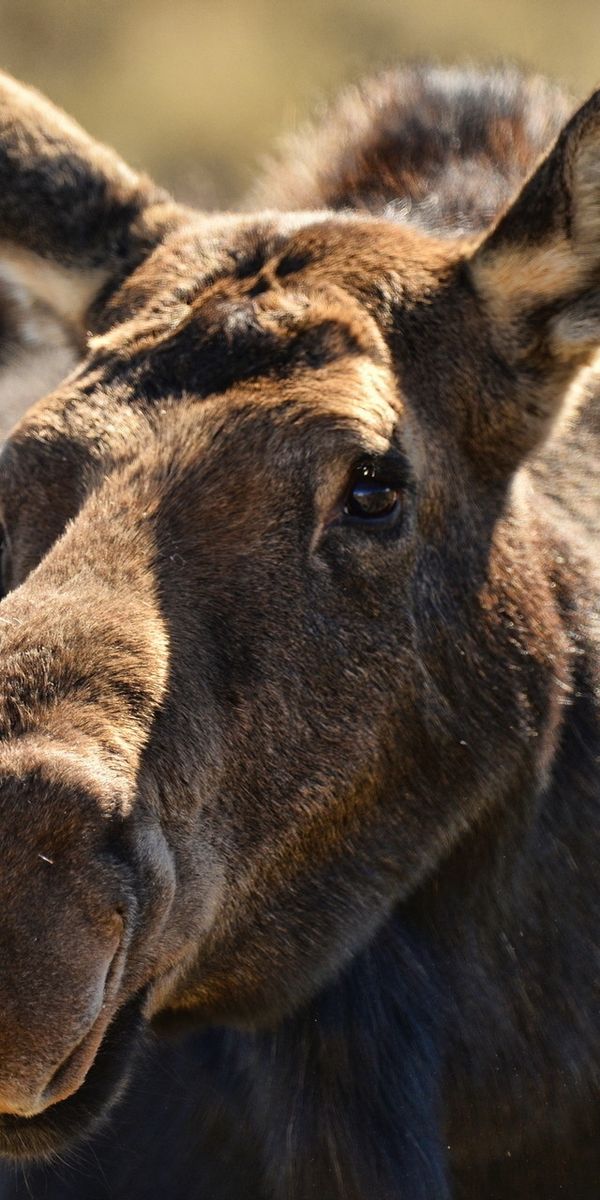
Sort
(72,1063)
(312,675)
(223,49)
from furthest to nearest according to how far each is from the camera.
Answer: (223,49), (312,675), (72,1063)

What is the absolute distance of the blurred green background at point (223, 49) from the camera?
Answer: 18.0m

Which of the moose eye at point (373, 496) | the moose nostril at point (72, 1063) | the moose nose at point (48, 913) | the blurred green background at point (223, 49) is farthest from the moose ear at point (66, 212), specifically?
the blurred green background at point (223, 49)

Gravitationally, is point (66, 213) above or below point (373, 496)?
above

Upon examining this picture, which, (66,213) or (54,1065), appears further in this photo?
(66,213)

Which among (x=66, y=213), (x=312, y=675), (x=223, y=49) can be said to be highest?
(x=223, y=49)

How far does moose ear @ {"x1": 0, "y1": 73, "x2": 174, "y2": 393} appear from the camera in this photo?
15.7 ft

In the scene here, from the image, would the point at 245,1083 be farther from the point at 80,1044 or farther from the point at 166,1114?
the point at 80,1044

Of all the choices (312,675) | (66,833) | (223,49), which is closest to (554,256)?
(312,675)

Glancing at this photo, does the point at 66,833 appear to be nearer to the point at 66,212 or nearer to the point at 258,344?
the point at 258,344

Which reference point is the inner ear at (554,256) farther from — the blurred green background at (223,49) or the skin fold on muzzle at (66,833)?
the blurred green background at (223,49)

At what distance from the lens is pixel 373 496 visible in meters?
3.89

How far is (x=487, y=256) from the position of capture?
13.8 feet

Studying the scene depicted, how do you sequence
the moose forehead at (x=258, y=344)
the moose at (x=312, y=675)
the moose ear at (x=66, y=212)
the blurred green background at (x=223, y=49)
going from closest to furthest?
the moose at (x=312, y=675) < the moose forehead at (x=258, y=344) < the moose ear at (x=66, y=212) < the blurred green background at (x=223, y=49)

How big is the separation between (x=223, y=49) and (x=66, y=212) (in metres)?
15.7
